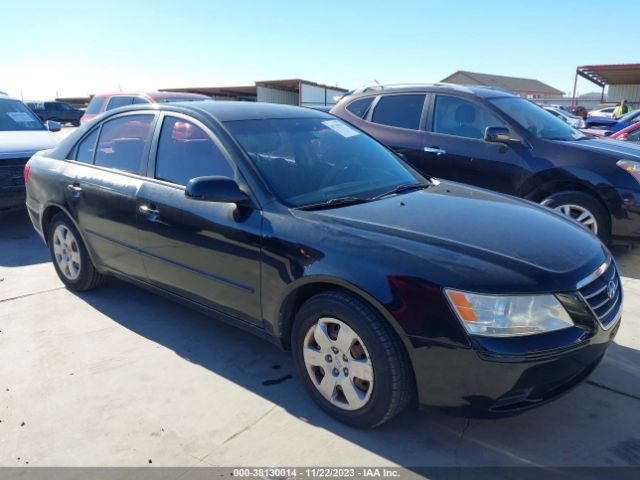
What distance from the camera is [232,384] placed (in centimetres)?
309

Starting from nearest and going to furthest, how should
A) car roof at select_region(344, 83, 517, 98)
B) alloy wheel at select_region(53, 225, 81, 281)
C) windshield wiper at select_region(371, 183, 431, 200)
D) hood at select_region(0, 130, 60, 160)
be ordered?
windshield wiper at select_region(371, 183, 431, 200)
alloy wheel at select_region(53, 225, 81, 281)
car roof at select_region(344, 83, 517, 98)
hood at select_region(0, 130, 60, 160)

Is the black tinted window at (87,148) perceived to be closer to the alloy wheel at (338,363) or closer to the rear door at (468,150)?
the alloy wheel at (338,363)

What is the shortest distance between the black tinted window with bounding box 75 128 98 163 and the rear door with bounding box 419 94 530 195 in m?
3.41

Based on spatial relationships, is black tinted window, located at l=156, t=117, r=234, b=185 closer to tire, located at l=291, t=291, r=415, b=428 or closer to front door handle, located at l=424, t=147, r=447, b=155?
tire, located at l=291, t=291, r=415, b=428

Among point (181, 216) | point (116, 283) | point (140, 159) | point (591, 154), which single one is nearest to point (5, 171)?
point (116, 283)

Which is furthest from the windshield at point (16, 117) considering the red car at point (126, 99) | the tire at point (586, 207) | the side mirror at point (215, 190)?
the tire at point (586, 207)

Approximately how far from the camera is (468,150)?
5594 mm

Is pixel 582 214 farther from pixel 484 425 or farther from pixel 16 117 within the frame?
pixel 16 117

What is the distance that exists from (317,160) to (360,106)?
348cm

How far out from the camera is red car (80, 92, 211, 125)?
9.55 m

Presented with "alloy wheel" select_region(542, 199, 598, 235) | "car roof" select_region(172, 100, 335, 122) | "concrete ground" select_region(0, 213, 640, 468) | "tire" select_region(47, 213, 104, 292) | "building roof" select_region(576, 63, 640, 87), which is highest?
"building roof" select_region(576, 63, 640, 87)

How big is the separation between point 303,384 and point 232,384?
1.62ft

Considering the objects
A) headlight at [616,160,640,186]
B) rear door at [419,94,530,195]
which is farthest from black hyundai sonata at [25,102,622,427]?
headlight at [616,160,640,186]

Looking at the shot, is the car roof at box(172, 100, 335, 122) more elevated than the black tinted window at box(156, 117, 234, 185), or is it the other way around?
the car roof at box(172, 100, 335, 122)
